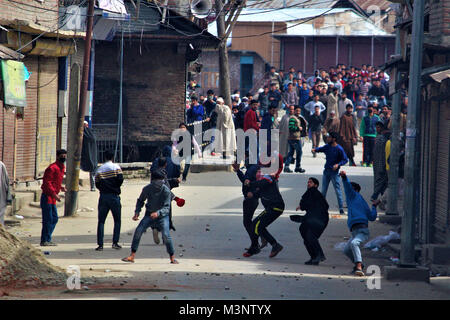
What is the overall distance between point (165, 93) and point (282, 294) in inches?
708

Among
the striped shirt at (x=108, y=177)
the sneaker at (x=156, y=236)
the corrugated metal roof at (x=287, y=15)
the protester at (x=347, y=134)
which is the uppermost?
the corrugated metal roof at (x=287, y=15)

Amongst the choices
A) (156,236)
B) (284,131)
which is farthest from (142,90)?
(156,236)

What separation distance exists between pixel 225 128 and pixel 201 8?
5373mm

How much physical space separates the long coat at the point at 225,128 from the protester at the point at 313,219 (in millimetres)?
11021

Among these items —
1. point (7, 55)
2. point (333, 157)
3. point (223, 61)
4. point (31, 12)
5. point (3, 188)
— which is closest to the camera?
point (3, 188)

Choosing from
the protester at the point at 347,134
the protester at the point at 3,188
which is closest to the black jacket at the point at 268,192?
the protester at the point at 3,188

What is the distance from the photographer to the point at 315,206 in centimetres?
1384

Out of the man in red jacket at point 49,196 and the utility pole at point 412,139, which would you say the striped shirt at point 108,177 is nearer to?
the man in red jacket at point 49,196

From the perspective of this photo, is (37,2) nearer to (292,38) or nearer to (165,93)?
(165,93)

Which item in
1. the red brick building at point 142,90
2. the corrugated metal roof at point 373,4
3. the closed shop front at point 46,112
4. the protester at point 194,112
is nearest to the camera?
the closed shop front at point 46,112

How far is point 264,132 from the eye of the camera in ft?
76.3

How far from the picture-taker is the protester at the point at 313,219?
13.8 meters

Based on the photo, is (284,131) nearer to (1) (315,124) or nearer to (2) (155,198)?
(1) (315,124)

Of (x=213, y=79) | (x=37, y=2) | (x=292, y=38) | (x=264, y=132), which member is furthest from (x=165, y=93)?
(x=292, y=38)
